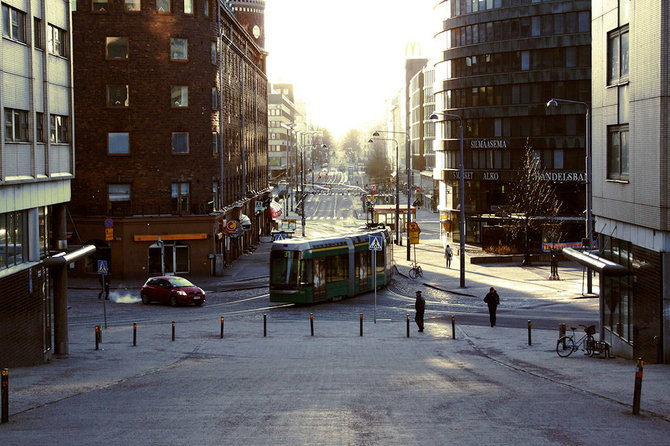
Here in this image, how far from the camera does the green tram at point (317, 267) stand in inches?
1409

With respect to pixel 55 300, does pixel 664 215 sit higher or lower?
higher

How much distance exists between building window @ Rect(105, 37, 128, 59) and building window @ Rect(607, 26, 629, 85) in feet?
115

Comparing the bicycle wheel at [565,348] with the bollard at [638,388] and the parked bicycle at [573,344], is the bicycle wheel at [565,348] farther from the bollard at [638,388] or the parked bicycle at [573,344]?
the bollard at [638,388]

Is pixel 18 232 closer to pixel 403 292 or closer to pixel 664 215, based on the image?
pixel 664 215

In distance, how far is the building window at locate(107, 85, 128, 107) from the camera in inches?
1986

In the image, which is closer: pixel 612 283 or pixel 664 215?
pixel 664 215

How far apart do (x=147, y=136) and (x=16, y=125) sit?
97.9 ft

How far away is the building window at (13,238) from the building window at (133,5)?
104 ft

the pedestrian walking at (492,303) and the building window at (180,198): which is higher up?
the building window at (180,198)

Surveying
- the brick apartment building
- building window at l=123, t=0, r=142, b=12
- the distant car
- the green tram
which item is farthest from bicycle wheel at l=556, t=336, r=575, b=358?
building window at l=123, t=0, r=142, b=12

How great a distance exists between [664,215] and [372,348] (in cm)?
1000

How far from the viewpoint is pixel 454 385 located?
17312 millimetres

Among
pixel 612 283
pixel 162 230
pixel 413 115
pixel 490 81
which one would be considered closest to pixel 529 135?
pixel 490 81

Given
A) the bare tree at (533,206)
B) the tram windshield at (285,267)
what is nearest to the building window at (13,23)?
the tram windshield at (285,267)
